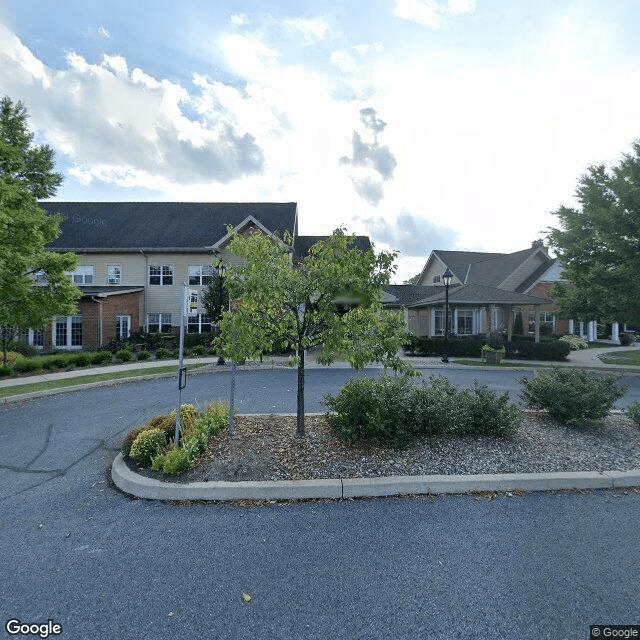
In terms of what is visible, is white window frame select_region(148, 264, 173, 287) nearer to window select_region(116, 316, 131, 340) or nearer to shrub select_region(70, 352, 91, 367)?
window select_region(116, 316, 131, 340)

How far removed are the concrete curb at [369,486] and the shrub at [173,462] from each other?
0.60 feet

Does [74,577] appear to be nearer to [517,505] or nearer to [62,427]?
[517,505]

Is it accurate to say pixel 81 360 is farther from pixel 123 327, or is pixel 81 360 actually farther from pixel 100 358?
pixel 123 327

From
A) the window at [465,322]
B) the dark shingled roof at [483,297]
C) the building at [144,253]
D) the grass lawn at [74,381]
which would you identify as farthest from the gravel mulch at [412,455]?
the window at [465,322]

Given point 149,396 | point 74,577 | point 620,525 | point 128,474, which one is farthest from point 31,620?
point 149,396

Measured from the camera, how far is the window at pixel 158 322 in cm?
2716

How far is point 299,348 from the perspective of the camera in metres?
5.54

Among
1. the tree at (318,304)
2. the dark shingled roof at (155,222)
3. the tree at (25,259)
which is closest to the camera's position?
the tree at (318,304)

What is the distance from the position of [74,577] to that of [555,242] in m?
25.8

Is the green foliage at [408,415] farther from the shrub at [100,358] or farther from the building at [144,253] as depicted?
the building at [144,253]

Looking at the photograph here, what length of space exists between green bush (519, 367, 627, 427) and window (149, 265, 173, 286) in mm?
26227

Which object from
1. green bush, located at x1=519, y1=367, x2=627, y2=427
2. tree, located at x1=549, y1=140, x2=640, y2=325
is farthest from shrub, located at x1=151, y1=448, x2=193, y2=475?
tree, located at x1=549, y1=140, x2=640, y2=325

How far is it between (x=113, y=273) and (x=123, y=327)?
548 centimetres

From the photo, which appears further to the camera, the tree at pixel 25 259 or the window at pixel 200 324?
the window at pixel 200 324
